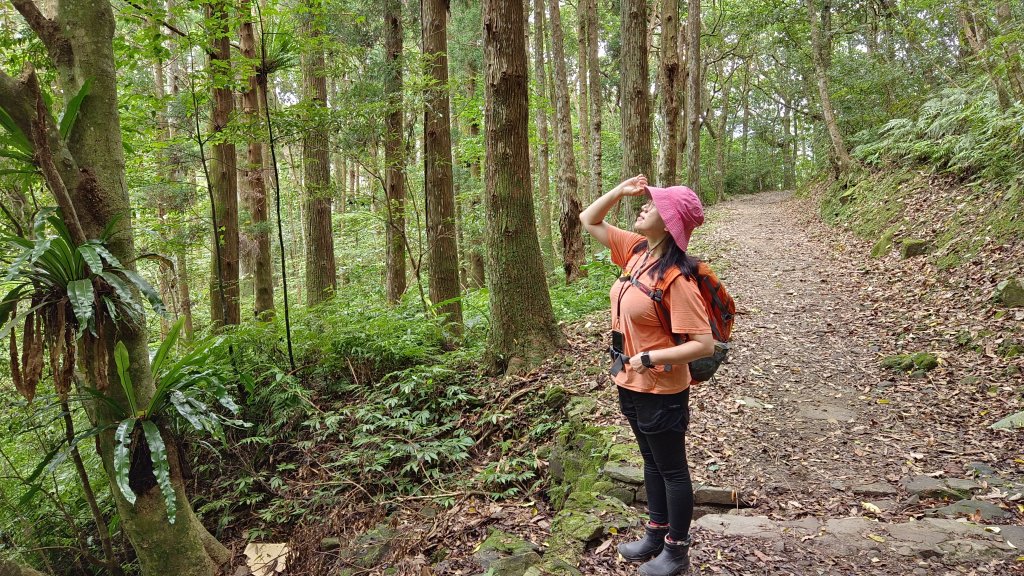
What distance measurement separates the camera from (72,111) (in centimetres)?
315

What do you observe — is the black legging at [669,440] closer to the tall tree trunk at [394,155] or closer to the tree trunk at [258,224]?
the tall tree trunk at [394,155]

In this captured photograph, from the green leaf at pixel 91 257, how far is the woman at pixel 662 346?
283 centimetres

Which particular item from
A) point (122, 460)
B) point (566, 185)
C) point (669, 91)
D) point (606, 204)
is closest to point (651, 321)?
point (606, 204)

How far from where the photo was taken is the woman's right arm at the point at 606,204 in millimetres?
2889

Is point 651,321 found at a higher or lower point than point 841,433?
higher

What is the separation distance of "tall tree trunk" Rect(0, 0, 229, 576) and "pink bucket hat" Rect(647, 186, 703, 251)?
323 centimetres

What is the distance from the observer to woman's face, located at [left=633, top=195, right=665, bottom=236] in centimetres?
258

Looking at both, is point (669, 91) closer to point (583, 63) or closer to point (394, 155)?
point (394, 155)

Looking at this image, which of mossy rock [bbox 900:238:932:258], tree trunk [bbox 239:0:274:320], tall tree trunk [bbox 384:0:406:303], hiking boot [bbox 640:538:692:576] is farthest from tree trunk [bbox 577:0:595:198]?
hiking boot [bbox 640:538:692:576]

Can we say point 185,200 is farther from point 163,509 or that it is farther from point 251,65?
point 163,509

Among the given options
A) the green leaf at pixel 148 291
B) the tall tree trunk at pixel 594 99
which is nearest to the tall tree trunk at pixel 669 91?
the tall tree trunk at pixel 594 99

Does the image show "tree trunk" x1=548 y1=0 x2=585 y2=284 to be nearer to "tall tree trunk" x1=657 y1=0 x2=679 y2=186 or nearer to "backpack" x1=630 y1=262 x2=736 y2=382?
"tall tree trunk" x1=657 y1=0 x2=679 y2=186

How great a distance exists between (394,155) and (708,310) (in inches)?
217

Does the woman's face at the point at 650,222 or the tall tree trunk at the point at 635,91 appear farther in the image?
the tall tree trunk at the point at 635,91
